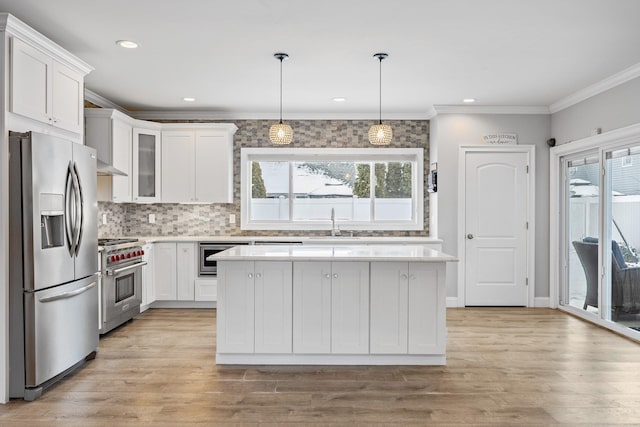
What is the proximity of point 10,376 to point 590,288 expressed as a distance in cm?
570

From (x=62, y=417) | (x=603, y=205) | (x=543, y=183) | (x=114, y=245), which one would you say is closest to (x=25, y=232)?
(x=62, y=417)

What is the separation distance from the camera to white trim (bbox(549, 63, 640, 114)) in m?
4.57

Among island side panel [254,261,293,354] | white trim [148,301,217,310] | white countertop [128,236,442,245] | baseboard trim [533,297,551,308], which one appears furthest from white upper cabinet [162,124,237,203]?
baseboard trim [533,297,551,308]

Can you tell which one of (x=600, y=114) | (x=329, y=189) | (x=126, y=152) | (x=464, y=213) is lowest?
(x=464, y=213)

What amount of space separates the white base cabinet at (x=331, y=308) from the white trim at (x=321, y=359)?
4 centimetres

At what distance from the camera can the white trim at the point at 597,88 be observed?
4.57 m

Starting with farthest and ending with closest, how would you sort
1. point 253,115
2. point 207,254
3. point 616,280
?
point 253,115, point 207,254, point 616,280

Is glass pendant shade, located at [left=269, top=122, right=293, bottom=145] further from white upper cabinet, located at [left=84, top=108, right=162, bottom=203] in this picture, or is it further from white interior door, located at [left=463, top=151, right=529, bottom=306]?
white interior door, located at [left=463, top=151, right=529, bottom=306]

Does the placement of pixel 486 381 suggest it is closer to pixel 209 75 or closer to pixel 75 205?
pixel 75 205

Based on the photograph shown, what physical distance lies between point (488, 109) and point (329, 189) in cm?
238

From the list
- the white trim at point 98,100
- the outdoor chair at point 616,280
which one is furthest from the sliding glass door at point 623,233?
the white trim at point 98,100

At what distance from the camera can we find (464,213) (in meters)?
6.18

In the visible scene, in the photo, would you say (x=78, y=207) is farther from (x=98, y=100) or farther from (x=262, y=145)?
(x=262, y=145)

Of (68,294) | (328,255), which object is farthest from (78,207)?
(328,255)
